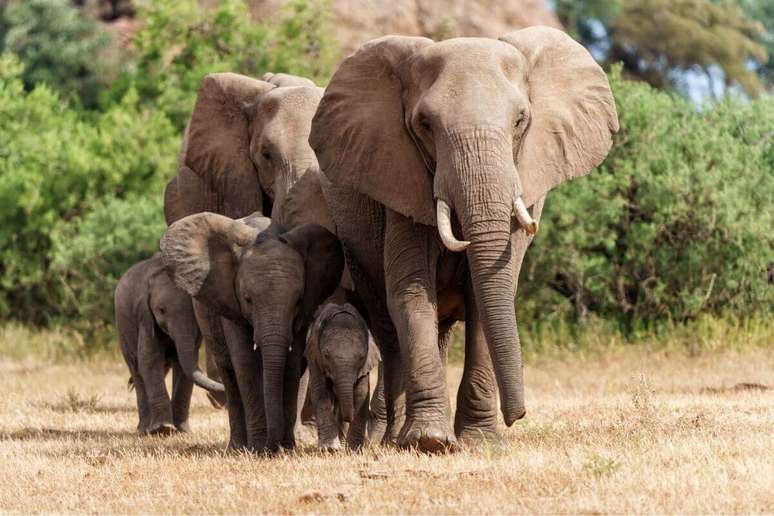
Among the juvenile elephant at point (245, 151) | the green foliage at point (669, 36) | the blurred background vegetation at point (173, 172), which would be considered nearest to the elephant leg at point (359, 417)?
the juvenile elephant at point (245, 151)

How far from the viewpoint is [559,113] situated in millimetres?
9117

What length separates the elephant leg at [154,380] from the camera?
39.4ft

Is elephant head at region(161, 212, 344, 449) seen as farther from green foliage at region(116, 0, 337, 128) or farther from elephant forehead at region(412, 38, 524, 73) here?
green foliage at region(116, 0, 337, 128)

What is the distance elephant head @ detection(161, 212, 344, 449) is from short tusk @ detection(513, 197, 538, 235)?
159 cm

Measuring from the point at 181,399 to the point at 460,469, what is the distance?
16.6ft

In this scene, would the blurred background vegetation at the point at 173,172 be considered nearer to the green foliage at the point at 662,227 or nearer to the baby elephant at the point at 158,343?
the green foliage at the point at 662,227

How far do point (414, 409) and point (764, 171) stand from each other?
409 inches

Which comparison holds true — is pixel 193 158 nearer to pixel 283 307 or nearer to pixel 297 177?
pixel 297 177

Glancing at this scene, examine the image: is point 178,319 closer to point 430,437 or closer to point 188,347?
Result: point 188,347

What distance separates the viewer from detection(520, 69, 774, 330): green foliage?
17.7m

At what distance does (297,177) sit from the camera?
1102 centimetres

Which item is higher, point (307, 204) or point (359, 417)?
point (307, 204)

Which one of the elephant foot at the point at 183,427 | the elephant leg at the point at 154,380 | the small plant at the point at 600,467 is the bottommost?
the elephant foot at the point at 183,427

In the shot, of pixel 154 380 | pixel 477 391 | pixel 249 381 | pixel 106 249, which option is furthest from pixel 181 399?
pixel 106 249
